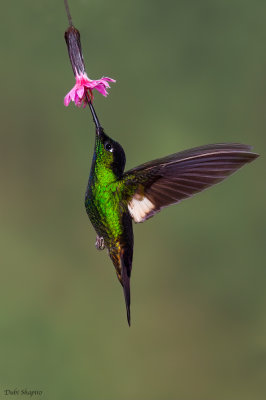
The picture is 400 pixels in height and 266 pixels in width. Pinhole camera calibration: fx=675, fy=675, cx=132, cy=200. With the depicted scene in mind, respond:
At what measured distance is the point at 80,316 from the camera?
250 cm

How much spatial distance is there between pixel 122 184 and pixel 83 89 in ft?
0.63

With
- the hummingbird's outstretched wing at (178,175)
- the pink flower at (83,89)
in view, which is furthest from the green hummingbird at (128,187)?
the pink flower at (83,89)

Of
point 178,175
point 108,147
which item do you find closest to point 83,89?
point 108,147

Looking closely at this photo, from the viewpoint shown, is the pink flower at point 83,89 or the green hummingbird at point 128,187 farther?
the pink flower at point 83,89

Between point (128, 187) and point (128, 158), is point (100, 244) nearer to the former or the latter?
point (128, 187)

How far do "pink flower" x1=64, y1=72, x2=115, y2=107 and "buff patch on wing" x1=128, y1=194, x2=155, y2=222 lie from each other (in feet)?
0.67

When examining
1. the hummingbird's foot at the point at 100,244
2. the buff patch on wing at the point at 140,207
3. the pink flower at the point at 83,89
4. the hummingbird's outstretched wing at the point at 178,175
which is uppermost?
the pink flower at the point at 83,89

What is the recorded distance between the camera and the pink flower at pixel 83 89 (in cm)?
125

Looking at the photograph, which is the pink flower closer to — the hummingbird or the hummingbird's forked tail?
the hummingbird

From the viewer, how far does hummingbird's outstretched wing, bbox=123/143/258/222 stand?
1080 millimetres

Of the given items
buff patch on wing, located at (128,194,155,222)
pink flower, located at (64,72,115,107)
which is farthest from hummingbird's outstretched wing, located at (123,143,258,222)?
pink flower, located at (64,72,115,107)

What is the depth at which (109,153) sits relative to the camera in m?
1.20

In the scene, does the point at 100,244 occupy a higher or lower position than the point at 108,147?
lower

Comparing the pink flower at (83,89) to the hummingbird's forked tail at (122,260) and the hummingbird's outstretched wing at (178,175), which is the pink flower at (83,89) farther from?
the hummingbird's forked tail at (122,260)
